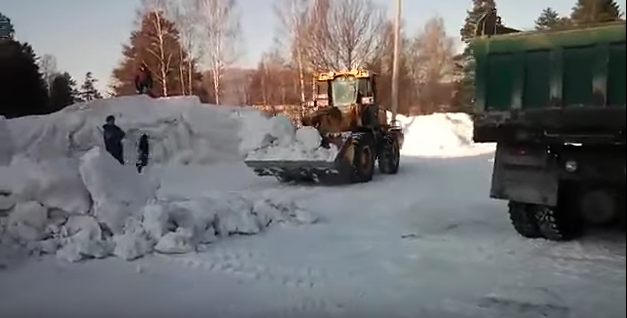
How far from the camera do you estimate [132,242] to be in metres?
2.75

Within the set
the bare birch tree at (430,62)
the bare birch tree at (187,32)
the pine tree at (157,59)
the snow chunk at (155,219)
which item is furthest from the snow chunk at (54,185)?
the bare birch tree at (430,62)

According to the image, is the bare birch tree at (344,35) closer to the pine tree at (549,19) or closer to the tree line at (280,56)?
the tree line at (280,56)

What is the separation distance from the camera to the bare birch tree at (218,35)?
4.73ft

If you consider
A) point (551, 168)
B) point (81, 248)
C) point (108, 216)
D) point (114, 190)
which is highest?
point (551, 168)

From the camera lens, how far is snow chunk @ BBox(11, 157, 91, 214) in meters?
2.23

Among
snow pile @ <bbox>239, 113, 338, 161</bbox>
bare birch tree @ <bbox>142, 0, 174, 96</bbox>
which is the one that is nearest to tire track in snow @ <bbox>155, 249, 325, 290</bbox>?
snow pile @ <bbox>239, 113, 338, 161</bbox>

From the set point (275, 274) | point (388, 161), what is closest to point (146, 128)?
point (275, 274)

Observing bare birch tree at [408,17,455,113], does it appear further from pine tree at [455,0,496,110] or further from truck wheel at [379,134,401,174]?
truck wheel at [379,134,401,174]

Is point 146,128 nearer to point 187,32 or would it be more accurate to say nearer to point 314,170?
point 187,32

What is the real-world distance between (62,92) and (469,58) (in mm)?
996

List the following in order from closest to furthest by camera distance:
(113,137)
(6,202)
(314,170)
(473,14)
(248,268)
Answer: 1. (473,14)
2. (113,137)
3. (248,268)
4. (6,202)
5. (314,170)

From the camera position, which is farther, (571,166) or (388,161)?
(388,161)

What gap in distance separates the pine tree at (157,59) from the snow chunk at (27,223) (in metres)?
1.39

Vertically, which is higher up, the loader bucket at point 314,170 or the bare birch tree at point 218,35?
the bare birch tree at point 218,35
